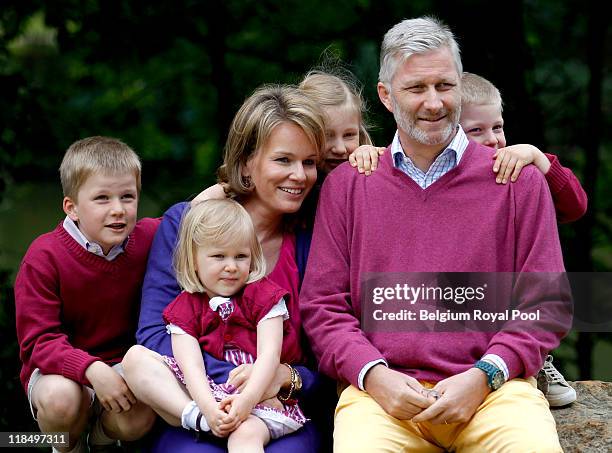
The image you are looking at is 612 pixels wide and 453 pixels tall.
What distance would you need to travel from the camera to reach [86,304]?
10.9ft

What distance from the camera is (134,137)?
6234 millimetres

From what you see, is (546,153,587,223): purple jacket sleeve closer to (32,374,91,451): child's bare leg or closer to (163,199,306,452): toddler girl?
(163,199,306,452): toddler girl

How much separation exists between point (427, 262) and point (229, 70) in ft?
9.49

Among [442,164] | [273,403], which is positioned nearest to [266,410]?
[273,403]

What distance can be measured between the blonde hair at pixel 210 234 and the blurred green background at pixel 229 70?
1635mm

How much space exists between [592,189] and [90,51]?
2928 mm

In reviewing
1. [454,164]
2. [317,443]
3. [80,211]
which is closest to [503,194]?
[454,164]

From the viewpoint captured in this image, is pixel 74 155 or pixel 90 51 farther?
pixel 90 51

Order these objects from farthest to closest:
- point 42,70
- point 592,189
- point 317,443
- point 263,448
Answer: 1. point 42,70
2. point 592,189
3. point 317,443
4. point 263,448

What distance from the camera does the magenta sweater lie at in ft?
10.1

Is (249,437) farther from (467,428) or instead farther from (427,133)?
(427,133)

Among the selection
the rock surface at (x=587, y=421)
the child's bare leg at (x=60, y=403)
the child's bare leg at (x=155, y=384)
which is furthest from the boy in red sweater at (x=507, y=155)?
the child's bare leg at (x=60, y=403)

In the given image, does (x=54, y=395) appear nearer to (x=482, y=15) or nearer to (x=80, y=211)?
(x=80, y=211)

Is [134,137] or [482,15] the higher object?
[482,15]
